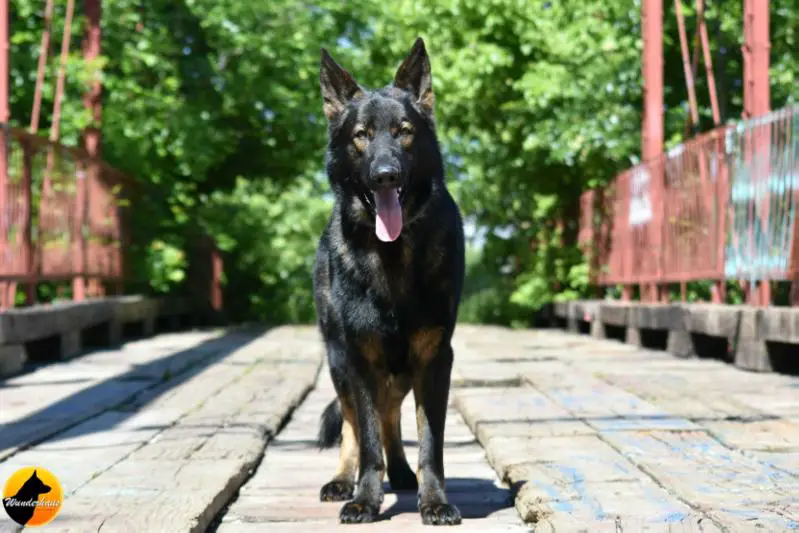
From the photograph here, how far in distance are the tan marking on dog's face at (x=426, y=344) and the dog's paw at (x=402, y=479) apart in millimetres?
766

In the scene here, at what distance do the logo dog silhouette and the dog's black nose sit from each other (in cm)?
160

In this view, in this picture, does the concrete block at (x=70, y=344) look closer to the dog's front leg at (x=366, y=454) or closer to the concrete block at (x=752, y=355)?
the concrete block at (x=752, y=355)

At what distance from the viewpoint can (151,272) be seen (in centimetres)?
1895

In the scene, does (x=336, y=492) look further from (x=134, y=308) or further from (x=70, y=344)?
(x=134, y=308)

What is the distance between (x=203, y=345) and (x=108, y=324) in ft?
3.59

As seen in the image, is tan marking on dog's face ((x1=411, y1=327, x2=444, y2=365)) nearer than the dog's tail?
Yes

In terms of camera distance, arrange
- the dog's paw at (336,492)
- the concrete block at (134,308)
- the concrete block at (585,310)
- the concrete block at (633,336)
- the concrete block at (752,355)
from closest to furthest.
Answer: the dog's paw at (336,492), the concrete block at (752,355), the concrete block at (633,336), the concrete block at (134,308), the concrete block at (585,310)

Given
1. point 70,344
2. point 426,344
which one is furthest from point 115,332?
point 426,344

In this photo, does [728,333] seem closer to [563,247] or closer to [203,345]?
[203,345]

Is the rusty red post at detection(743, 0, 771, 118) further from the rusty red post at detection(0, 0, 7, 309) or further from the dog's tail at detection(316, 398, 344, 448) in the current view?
the dog's tail at detection(316, 398, 344, 448)

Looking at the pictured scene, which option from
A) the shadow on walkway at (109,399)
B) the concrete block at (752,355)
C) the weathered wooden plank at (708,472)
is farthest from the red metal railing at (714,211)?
the shadow on walkway at (109,399)

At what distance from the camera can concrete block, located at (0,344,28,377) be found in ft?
35.2

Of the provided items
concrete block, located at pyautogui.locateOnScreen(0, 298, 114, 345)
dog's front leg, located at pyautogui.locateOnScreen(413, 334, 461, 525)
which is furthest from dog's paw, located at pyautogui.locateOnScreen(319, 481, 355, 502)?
concrete block, located at pyautogui.locateOnScreen(0, 298, 114, 345)

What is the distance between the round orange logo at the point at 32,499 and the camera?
4363 mm
